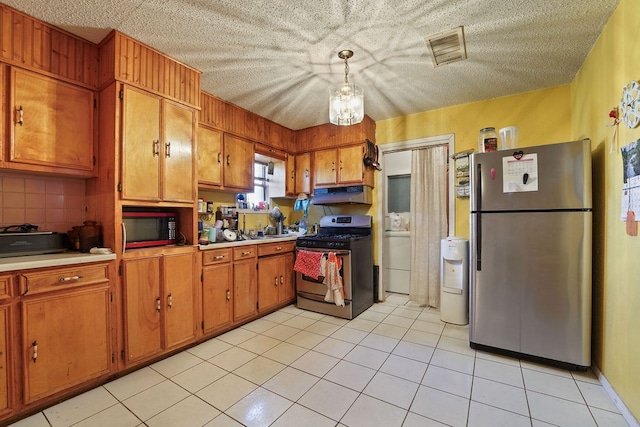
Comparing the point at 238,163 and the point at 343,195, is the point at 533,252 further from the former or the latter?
the point at 238,163

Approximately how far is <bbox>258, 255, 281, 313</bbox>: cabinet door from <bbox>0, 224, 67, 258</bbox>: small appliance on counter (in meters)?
1.69

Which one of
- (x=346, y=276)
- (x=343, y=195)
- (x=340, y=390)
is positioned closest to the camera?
(x=340, y=390)

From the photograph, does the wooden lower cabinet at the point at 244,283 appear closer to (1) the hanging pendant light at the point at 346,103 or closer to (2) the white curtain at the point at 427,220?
(1) the hanging pendant light at the point at 346,103

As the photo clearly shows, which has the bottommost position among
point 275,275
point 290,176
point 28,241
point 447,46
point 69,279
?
point 275,275

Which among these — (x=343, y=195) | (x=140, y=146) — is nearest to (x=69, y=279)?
(x=140, y=146)

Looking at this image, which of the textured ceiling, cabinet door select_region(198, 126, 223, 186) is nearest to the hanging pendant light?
the textured ceiling

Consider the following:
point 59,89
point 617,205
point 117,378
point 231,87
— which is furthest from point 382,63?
point 117,378

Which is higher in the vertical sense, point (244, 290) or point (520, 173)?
point (520, 173)

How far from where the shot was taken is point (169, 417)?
1593 millimetres

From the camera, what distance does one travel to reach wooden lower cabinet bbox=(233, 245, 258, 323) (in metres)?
2.84

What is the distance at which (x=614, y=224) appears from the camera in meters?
1.79

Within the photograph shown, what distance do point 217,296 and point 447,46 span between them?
9.56ft

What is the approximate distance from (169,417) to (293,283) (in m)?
2.09

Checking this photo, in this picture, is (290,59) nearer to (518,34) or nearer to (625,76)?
(518,34)
